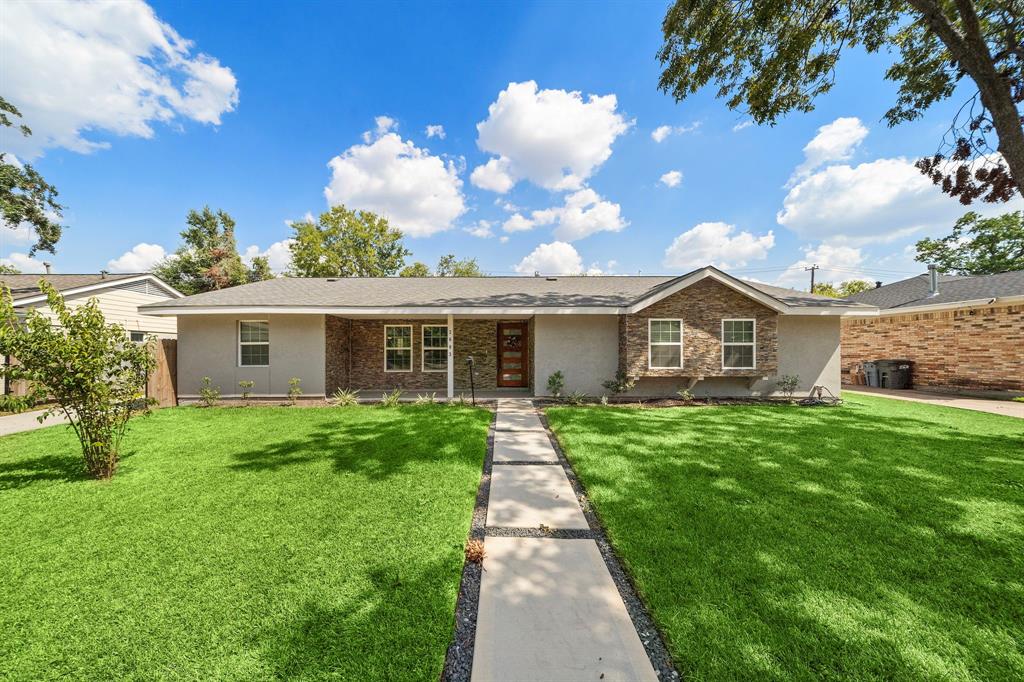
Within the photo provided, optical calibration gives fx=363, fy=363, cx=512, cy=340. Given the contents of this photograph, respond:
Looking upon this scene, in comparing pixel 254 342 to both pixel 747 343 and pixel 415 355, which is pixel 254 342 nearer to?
pixel 415 355

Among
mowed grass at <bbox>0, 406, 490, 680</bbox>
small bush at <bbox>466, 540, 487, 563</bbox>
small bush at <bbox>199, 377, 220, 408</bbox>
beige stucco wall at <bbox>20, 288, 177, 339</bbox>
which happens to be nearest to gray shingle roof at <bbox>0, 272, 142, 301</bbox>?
beige stucco wall at <bbox>20, 288, 177, 339</bbox>

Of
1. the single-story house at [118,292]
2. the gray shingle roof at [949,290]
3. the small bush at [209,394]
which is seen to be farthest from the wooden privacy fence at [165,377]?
the gray shingle roof at [949,290]

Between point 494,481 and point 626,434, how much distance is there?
294cm

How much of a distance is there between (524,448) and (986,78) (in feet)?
26.2

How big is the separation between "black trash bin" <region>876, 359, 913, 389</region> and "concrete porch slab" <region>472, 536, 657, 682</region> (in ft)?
54.5

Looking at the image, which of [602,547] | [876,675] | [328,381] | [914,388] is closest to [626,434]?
[602,547]

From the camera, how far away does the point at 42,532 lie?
3.29 m

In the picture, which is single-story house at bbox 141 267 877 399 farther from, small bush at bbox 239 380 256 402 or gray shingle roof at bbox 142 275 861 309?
small bush at bbox 239 380 256 402

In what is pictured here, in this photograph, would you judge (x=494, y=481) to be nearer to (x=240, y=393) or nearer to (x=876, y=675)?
(x=876, y=675)

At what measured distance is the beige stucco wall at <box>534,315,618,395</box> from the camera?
33.8 feet

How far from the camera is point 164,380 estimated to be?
9.42 m

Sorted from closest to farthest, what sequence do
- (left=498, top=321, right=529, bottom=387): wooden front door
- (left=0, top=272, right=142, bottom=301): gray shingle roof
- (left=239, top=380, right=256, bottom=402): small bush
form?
(left=239, top=380, right=256, bottom=402): small bush
(left=498, top=321, right=529, bottom=387): wooden front door
(left=0, top=272, right=142, bottom=301): gray shingle roof

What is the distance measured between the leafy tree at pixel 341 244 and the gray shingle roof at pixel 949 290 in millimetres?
30814

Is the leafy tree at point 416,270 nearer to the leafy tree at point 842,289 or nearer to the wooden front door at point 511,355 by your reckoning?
the wooden front door at point 511,355
